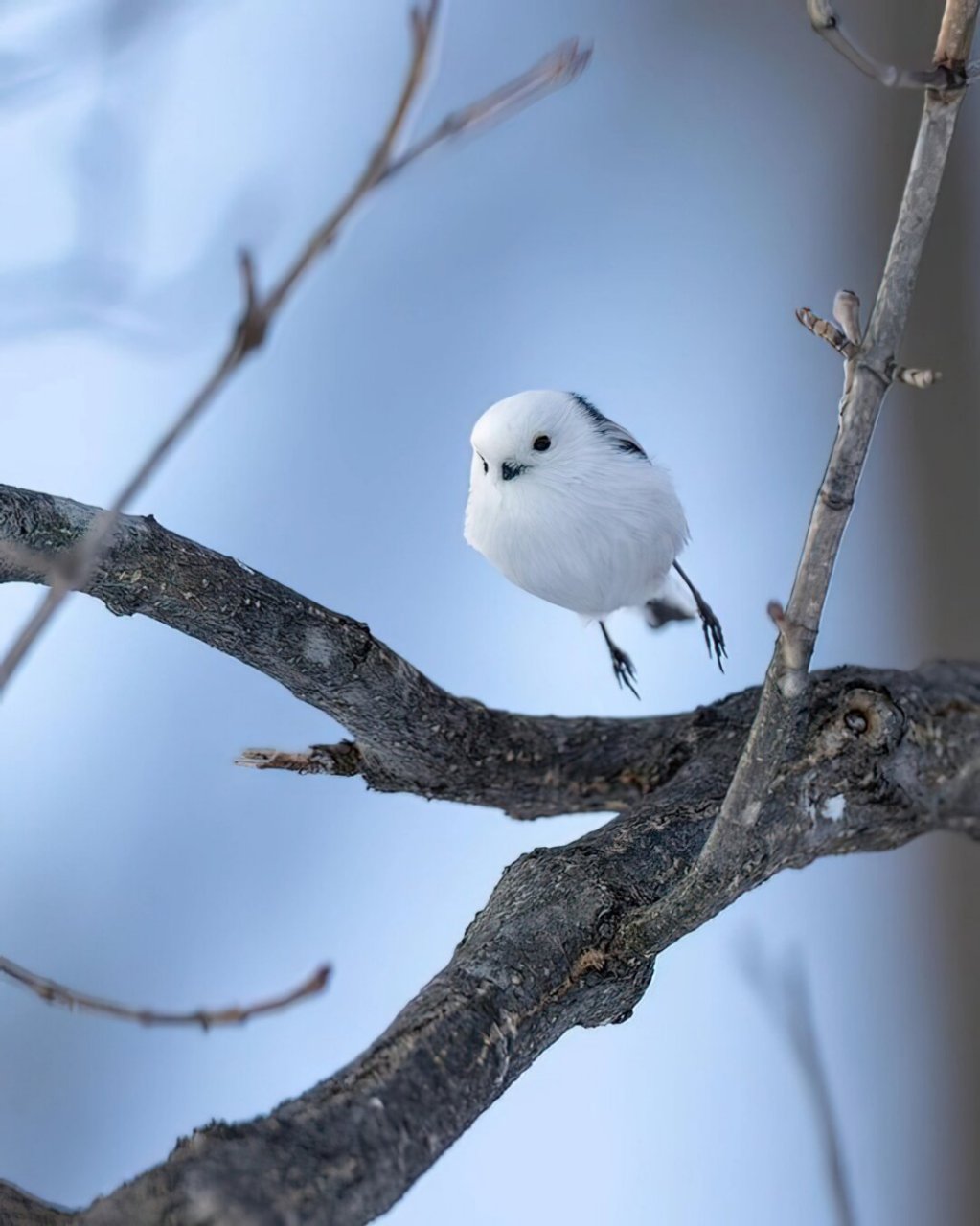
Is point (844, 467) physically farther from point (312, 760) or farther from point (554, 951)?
point (312, 760)

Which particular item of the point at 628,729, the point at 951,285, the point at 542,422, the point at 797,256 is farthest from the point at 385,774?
the point at 797,256

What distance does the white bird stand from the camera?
0.87m

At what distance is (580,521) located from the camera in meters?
0.87

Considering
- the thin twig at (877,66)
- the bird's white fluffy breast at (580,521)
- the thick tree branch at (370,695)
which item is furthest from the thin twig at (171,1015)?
the bird's white fluffy breast at (580,521)

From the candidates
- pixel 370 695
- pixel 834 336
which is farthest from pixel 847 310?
pixel 370 695

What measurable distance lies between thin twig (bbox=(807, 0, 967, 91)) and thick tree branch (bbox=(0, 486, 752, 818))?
1.14 feet

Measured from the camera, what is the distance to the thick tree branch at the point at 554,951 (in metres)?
0.39

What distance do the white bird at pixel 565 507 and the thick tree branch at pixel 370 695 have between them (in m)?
0.12

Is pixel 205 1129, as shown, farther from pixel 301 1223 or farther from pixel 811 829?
pixel 811 829

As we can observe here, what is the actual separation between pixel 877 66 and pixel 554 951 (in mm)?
371

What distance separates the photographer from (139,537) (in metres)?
0.60

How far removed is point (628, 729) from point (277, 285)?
61cm

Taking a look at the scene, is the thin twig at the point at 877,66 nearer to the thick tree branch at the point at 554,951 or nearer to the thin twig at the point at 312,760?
the thick tree branch at the point at 554,951

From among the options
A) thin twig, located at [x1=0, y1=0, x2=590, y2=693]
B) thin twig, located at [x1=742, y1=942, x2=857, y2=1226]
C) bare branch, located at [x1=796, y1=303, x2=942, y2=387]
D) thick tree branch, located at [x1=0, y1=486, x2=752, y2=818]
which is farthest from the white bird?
thin twig, located at [x1=0, y1=0, x2=590, y2=693]
